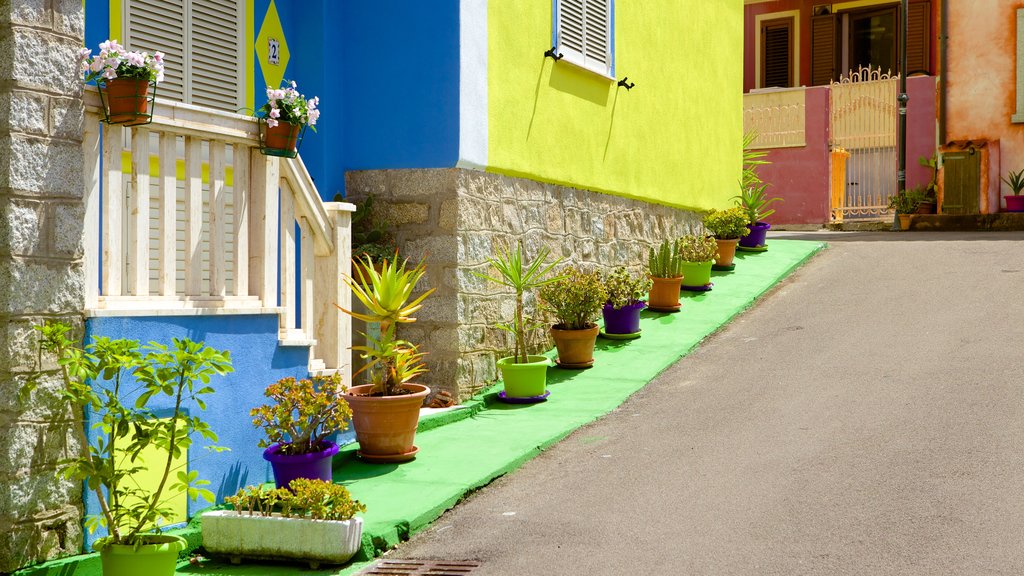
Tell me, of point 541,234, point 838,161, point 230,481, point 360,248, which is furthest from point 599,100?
point 838,161

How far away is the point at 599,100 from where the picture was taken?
10.3 meters

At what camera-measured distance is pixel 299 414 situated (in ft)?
18.3

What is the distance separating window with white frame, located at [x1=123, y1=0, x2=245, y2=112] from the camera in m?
7.11

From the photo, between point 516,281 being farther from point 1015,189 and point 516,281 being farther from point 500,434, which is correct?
point 1015,189

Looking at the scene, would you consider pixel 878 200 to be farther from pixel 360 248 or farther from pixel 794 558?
pixel 794 558

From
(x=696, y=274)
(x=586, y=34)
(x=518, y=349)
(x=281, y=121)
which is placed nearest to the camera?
(x=281, y=121)

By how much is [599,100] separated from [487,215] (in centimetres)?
242

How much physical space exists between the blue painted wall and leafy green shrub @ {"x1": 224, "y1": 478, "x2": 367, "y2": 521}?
1.36 ft

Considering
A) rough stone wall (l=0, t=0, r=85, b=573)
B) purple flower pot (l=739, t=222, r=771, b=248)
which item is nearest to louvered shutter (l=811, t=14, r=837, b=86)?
purple flower pot (l=739, t=222, r=771, b=248)

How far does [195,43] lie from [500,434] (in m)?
3.46

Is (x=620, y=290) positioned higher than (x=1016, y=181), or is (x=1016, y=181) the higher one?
(x=1016, y=181)

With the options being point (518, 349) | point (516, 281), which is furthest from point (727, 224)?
point (516, 281)

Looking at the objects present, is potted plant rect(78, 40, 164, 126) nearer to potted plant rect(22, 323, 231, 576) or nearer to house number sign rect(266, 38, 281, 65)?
potted plant rect(22, 323, 231, 576)

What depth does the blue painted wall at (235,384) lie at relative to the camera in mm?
5320
